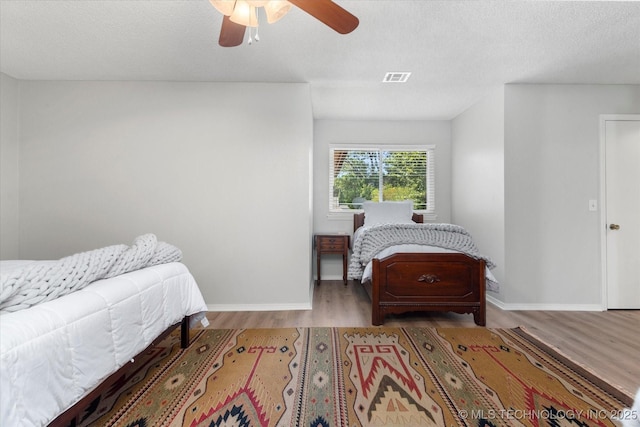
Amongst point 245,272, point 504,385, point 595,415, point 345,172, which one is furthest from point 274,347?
point 345,172

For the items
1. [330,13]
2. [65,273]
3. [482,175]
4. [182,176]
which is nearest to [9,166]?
[182,176]

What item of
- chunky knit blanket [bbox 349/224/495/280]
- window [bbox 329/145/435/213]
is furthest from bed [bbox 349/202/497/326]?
window [bbox 329/145/435/213]

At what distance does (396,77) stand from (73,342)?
9.89ft

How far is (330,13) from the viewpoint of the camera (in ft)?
4.16

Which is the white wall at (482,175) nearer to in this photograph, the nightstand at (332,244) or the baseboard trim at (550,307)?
the baseboard trim at (550,307)

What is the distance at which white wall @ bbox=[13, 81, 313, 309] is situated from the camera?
2.70 m

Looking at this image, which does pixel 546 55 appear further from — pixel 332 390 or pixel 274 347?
pixel 274 347

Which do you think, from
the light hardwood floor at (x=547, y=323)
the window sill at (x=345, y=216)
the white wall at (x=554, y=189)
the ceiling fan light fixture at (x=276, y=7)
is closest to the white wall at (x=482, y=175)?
the white wall at (x=554, y=189)

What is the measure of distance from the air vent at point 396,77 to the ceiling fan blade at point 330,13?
4.50 ft

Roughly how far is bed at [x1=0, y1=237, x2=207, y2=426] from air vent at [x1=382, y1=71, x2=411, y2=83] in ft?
8.59

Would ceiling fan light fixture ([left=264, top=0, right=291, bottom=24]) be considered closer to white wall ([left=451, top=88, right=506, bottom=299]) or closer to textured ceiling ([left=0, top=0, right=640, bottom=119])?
textured ceiling ([left=0, top=0, right=640, bottom=119])

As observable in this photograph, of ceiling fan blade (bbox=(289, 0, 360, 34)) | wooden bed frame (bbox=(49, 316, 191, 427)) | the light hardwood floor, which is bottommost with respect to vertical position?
the light hardwood floor

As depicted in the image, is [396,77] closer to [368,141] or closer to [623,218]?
[368,141]

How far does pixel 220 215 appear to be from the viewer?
274 centimetres
